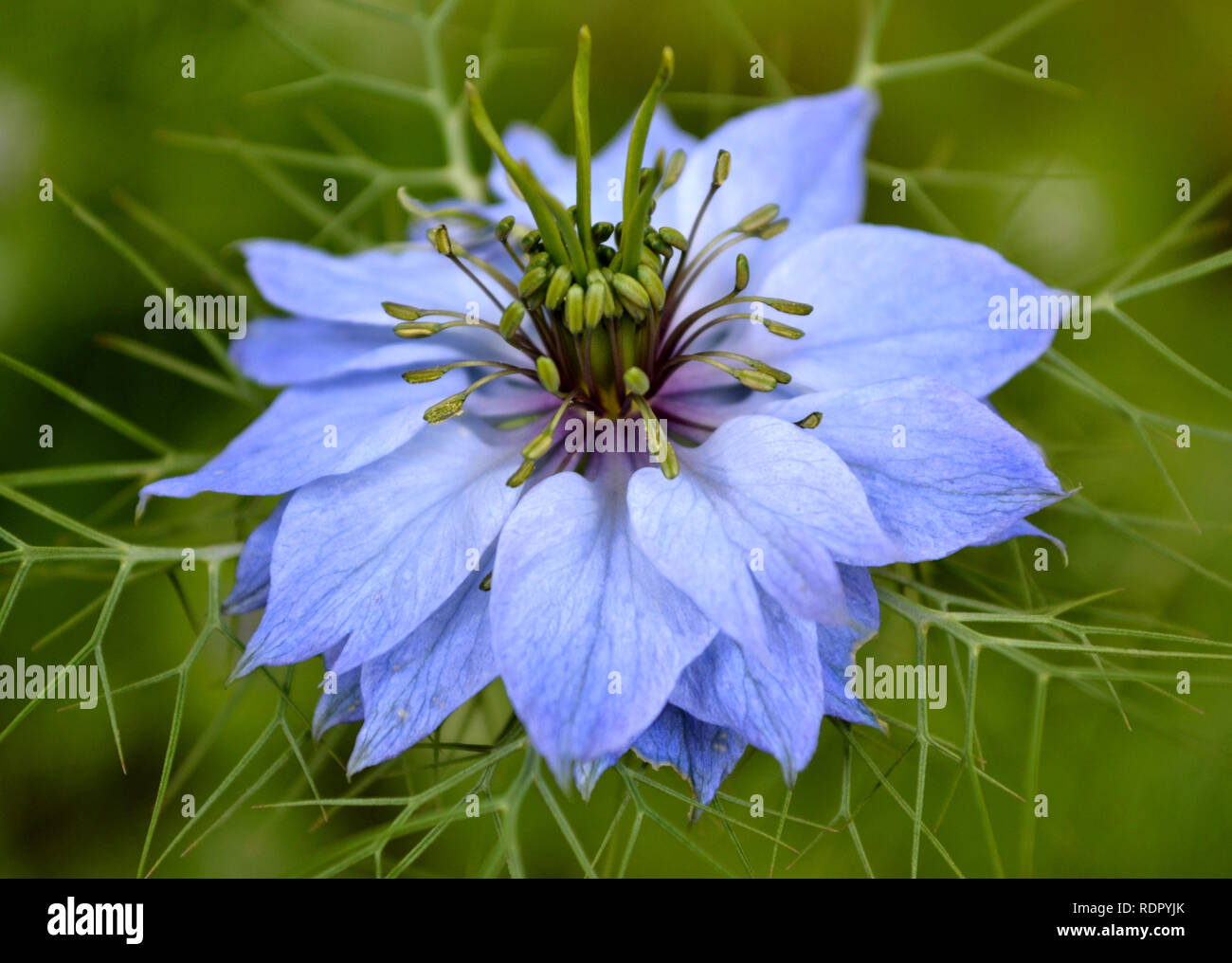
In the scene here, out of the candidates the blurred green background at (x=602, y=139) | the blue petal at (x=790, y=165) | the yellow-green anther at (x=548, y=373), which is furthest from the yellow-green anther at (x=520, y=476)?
the blurred green background at (x=602, y=139)

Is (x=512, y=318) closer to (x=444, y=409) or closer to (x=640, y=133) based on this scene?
(x=444, y=409)

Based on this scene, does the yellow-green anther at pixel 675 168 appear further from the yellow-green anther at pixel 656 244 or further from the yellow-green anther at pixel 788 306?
the yellow-green anther at pixel 788 306

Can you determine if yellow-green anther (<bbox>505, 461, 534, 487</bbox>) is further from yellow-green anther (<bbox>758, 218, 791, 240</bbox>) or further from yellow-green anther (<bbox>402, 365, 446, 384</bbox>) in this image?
yellow-green anther (<bbox>758, 218, 791, 240</bbox>)

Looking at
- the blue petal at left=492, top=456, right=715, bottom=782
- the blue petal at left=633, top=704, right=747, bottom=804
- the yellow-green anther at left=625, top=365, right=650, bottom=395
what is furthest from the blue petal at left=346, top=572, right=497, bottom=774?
the yellow-green anther at left=625, top=365, right=650, bottom=395

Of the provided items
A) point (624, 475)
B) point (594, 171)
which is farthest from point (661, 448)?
point (594, 171)
